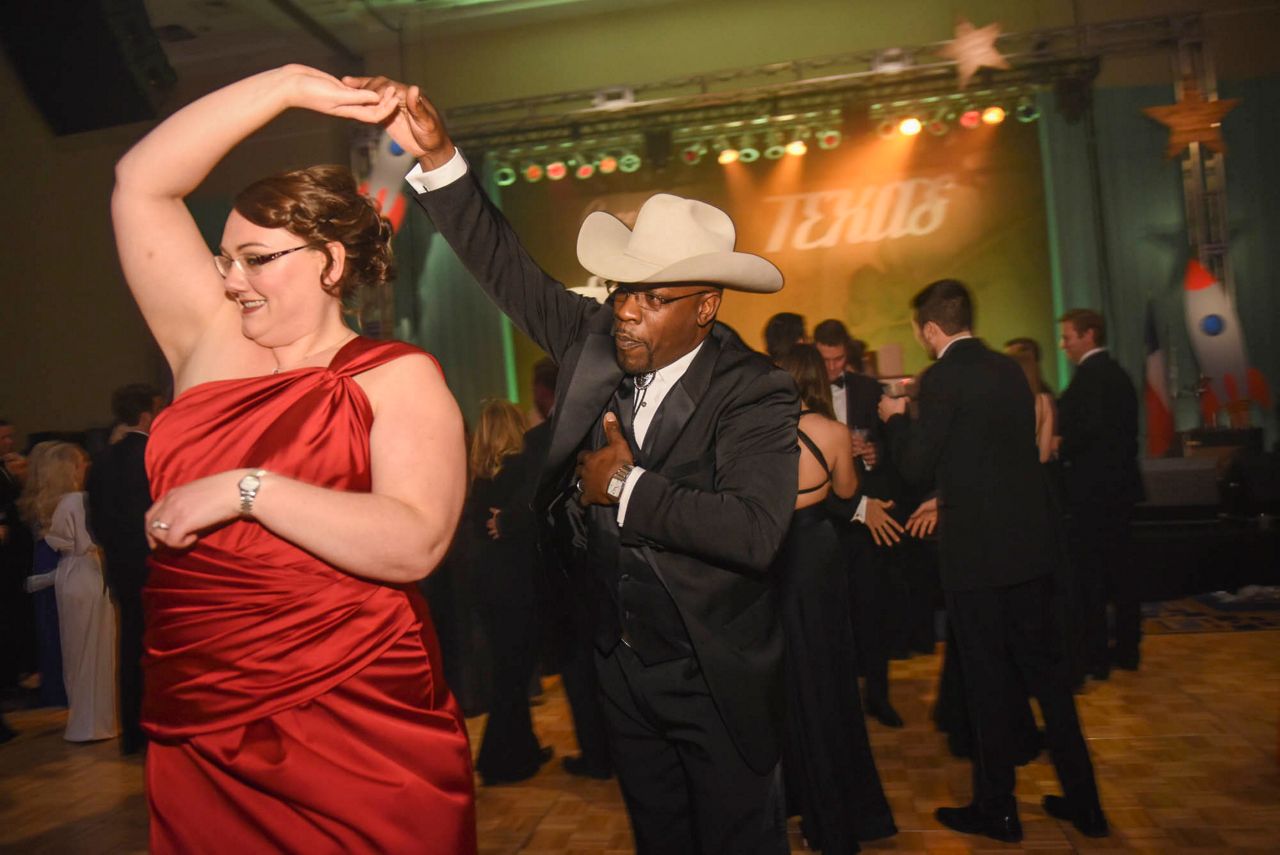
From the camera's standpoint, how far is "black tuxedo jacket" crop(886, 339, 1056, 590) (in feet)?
9.85

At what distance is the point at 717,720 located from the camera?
180cm

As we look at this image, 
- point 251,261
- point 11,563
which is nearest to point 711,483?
→ point 251,261

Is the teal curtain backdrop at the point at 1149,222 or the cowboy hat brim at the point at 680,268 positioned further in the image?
the teal curtain backdrop at the point at 1149,222

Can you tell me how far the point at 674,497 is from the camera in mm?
1656

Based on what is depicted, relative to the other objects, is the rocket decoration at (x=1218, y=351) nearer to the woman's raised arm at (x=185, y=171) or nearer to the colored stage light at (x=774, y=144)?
the colored stage light at (x=774, y=144)

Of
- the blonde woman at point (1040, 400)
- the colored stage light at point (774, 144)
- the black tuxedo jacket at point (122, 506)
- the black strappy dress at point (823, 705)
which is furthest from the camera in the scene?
the colored stage light at point (774, 144)

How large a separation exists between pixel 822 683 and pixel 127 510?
3033 mm

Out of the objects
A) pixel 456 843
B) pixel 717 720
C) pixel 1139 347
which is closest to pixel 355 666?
pixel 456 843

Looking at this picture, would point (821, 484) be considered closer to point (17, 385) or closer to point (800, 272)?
point (800, 272)

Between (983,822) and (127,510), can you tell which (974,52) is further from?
(127,510)

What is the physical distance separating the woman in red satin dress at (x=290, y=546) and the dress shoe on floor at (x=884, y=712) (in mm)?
3211

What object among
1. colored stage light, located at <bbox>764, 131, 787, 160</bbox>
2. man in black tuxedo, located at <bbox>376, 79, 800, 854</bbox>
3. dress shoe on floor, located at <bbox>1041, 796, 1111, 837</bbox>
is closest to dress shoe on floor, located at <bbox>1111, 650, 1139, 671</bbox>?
dress shoe on floor, located at <bbox>1041, 796, 1111, 837</bbox>

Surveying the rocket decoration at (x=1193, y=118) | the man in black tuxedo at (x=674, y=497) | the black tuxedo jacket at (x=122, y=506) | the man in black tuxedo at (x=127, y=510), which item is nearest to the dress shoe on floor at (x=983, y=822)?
the man in black tuxedo at (x=674, y=497)

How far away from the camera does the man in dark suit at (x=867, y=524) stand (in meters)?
4.28
